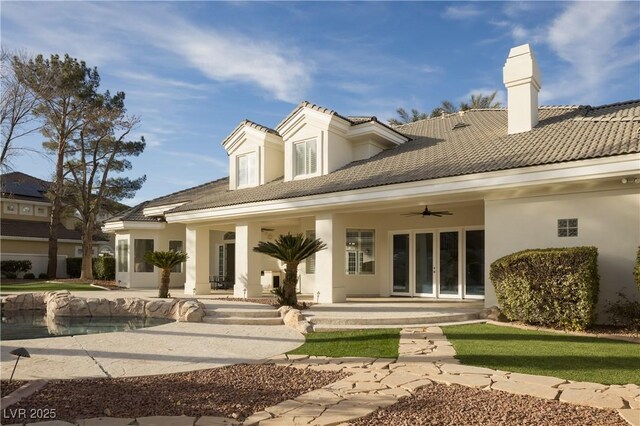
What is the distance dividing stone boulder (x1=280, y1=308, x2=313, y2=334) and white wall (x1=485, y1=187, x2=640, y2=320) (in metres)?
5.35

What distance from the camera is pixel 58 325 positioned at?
12.8m

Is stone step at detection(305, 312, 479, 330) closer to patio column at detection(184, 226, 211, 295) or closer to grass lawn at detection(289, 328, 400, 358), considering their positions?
grass lawn at detection(289, 328, 400, 358)

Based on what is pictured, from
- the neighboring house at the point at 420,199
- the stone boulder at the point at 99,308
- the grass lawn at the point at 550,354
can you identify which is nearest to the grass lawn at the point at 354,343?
the grass lawn at the point at 550,354

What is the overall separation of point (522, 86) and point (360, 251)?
8.19 metres

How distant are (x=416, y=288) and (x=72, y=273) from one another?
95.7 feet

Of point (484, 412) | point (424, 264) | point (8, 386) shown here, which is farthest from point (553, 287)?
point (8, 386)

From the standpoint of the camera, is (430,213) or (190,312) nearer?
(190,312)

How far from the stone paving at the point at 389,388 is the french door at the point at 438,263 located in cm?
878

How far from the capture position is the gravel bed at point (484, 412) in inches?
200

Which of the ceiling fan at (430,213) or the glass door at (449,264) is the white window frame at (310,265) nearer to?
the ceiling fan at (430,213)

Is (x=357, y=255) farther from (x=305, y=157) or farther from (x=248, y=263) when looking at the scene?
(x=305, y=157)

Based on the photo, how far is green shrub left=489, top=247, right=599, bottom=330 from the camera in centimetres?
Answer: 1048

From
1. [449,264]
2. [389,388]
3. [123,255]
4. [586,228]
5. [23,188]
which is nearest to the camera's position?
[389,388]

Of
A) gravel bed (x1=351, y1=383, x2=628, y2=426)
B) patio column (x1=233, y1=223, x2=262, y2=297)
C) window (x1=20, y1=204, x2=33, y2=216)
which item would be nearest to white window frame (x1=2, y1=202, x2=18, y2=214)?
window (x1=20, y1=204, x2=33, y2=216)
